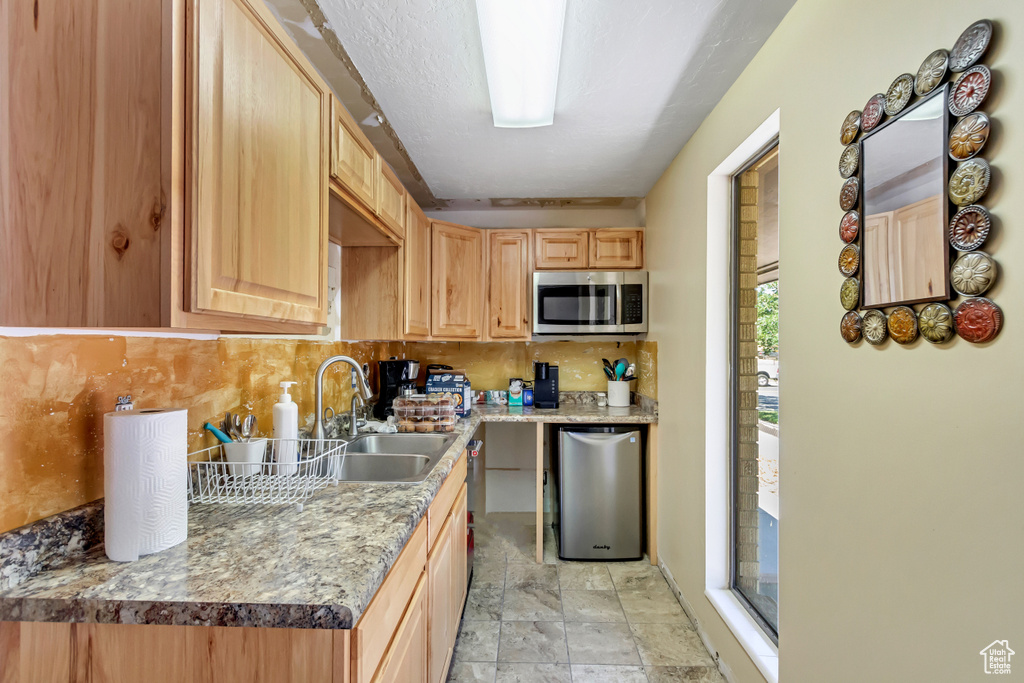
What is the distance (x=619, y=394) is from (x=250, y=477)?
2.45 metres

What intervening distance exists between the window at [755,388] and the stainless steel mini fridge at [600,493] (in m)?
0.80

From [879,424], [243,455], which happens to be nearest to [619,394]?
[879,424]

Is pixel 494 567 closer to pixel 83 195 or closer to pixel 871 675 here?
pixel 871 675

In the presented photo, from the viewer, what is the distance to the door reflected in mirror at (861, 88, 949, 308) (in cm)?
84

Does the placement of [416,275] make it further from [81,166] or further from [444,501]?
[81,166]

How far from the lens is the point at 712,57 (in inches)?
63.1

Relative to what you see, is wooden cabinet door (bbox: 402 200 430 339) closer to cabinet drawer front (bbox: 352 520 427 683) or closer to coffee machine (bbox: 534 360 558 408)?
coffee machine (bbox: 534 360 558 408)

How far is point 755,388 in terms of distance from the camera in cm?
194

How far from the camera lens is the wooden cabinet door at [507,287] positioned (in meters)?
3.19

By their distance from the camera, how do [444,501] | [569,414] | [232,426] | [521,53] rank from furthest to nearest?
1. [569,414]
2. [444,501]
3. [521,53]
4. [232,426]

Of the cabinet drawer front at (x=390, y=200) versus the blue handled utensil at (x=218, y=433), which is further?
the cabinet drawer front at (x=390, y=200)

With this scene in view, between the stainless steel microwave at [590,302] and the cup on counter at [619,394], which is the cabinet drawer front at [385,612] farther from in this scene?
the cup on counter at [619,394]

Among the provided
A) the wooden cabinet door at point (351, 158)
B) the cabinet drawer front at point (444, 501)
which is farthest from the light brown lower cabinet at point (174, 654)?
the wooden cabinet door at point (351, 158)

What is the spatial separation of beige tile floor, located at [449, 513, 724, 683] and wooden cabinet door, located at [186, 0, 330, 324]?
1576 mm
